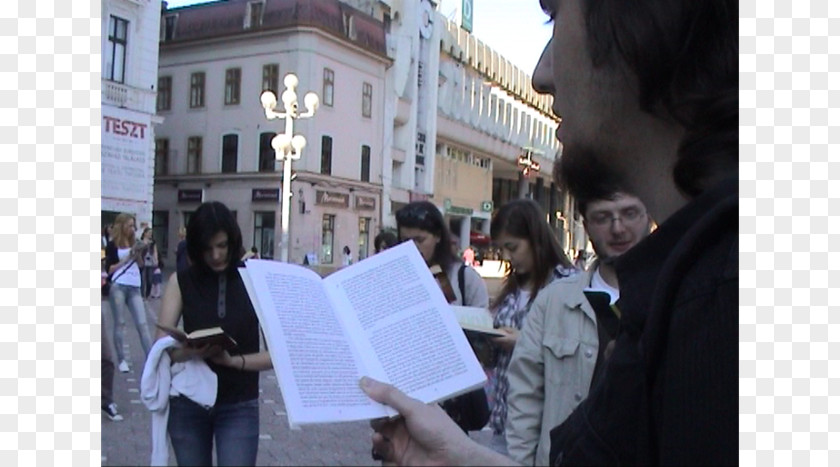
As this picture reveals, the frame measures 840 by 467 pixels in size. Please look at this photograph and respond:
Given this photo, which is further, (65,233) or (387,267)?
(387,267)

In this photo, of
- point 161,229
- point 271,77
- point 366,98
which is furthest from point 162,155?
point 366,98

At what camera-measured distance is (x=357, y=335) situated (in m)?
1.30

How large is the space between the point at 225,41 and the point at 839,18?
39.9 feet

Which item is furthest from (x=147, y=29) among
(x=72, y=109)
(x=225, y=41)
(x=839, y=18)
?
(x=225, y=41)

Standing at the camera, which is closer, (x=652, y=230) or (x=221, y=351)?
(x=652, y=230)

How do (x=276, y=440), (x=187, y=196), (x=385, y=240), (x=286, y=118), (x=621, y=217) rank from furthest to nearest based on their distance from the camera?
(x=286, y=118)
(x=187, y=196)
(x=385, y=240)
(x=276, y=440)
(x=621, y=217)

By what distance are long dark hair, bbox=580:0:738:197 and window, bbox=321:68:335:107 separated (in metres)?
18.0

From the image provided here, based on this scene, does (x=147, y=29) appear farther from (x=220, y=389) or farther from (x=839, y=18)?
(x=839, y=18)

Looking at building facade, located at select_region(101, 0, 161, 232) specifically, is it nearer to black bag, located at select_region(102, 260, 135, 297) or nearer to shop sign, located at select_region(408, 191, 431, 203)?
black bag, located at select_region(102, 260, 135, 297)

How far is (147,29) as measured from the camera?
5648mm

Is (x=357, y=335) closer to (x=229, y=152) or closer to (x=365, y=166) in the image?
(x=229, y=152)

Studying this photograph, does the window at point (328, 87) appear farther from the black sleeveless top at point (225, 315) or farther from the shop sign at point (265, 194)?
the black sleeveless top at point (225, 315)

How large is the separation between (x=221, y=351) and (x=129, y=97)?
4.42 metres

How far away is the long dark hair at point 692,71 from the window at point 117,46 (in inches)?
198
